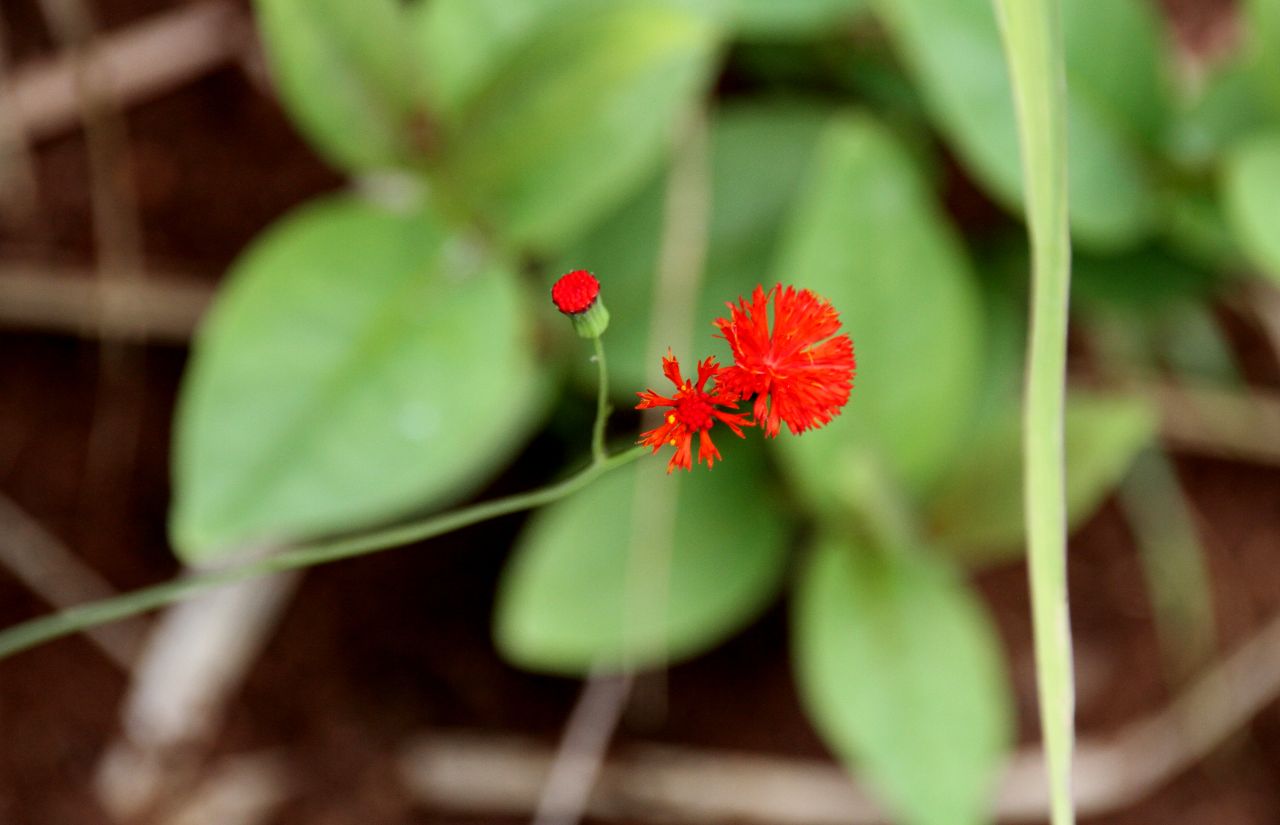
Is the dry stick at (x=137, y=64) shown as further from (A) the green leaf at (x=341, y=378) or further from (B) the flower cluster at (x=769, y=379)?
(B) the flower cluster at (x=769, y=379)

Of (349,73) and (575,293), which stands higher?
(349,73)

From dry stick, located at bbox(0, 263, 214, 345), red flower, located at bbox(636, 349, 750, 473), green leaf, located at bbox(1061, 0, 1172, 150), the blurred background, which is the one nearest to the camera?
red flower, located at bbox(636, 349, 750, 473)

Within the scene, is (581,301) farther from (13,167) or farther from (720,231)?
(13,167)

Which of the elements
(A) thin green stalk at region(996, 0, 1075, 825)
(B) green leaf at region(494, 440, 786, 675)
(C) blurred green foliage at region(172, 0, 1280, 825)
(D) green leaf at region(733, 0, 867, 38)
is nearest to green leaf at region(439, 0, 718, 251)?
(C) blurred green foliage at region(172, 0, 1280, 825)

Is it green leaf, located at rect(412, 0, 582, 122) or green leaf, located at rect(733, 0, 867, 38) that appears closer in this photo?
green leaf, located at rect(412, 0, 582, 122)

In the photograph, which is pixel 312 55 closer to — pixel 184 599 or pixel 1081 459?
pixel 184 599

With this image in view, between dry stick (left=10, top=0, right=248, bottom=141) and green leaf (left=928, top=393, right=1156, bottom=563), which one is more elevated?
dry stick (left=10, top=0, right=248, bottom=141)

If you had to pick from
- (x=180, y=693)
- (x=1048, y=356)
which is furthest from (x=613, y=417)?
(x=1048, y=356)

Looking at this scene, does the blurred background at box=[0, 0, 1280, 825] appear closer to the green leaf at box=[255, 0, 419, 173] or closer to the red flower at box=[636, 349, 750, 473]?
the green leaf at box=[255, 0, 419, 173]
